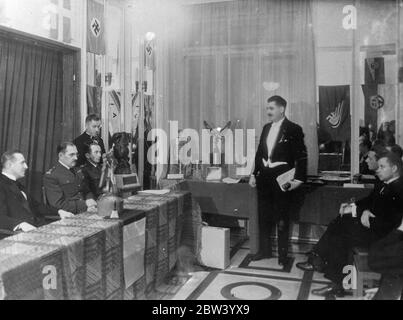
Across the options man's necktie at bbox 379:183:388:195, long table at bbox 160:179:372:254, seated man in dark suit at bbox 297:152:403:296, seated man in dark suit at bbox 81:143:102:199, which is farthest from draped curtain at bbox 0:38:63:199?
man's necktie at bbox 379:183:388:195

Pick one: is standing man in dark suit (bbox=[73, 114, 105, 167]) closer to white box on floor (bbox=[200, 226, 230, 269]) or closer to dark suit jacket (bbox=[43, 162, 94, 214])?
dark suit jacket (bbox=[43, 162, 94, 214])

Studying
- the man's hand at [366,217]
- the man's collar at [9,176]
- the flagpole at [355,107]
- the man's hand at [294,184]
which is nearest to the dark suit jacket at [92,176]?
the man's collar at [9,176]

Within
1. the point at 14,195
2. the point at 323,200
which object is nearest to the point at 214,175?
the point at 323,200

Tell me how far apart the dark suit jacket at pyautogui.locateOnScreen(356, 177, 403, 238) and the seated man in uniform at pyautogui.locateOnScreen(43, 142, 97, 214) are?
193cm

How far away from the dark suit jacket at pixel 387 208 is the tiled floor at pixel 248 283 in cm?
51

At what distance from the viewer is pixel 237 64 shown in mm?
4598

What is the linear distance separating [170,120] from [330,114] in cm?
174

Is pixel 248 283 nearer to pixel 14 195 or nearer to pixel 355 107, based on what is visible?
pixel 14 195

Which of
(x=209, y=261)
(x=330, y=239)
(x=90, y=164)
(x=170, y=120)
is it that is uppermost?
(x=170, y=120)

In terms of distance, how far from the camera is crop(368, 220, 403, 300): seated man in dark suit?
2318 mm

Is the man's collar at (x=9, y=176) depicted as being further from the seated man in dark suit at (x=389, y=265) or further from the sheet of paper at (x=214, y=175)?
the seated man in dark suit at (x=389, y=265)
